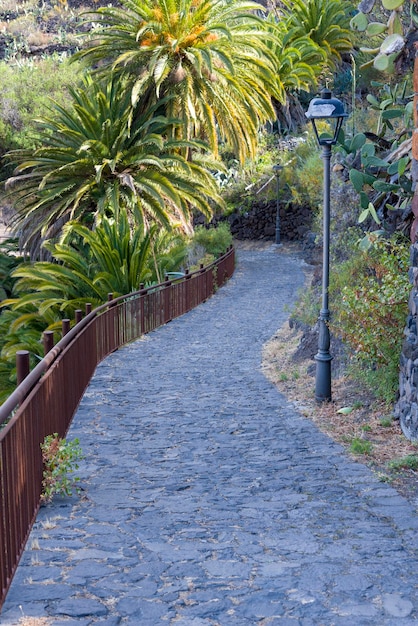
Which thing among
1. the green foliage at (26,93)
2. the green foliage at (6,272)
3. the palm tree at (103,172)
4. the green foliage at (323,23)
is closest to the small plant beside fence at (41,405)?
the palm tree at (103,172)

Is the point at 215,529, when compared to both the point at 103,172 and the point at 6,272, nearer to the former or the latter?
the point at 103,172

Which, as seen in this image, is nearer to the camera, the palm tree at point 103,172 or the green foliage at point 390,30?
the green foliage at point 390,30

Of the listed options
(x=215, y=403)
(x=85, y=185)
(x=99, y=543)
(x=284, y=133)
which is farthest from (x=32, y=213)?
(x=284, y=133)

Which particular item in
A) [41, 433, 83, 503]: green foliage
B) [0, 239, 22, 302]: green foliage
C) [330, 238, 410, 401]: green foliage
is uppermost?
[330, 238, 410, 401]: green foliage

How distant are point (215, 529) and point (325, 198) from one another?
193 inches

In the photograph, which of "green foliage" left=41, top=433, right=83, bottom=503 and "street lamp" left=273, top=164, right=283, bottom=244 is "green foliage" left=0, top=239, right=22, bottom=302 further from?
"green foliage" left=41, top=433, right=83, bottom=503

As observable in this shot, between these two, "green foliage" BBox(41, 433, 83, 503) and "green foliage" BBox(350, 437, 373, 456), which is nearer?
"green foliage" BBox(41, 433, 83, 503)

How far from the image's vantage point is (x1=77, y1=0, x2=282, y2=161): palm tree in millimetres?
22125

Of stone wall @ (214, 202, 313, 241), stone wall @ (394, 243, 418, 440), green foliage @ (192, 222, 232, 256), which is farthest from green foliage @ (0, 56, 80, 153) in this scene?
stone wall @ (394, 243, 418, 440)

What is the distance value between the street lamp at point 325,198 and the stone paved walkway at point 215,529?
22.5 inches

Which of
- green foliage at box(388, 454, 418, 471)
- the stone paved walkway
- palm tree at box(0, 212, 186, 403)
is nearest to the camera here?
the stone paved walkway

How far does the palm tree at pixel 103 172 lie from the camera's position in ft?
71.2

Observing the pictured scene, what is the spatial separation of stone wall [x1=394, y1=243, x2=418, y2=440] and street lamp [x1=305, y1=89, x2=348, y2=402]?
64.7 inches

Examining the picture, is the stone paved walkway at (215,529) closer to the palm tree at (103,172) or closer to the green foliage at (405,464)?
the green foliage at (405,464)
